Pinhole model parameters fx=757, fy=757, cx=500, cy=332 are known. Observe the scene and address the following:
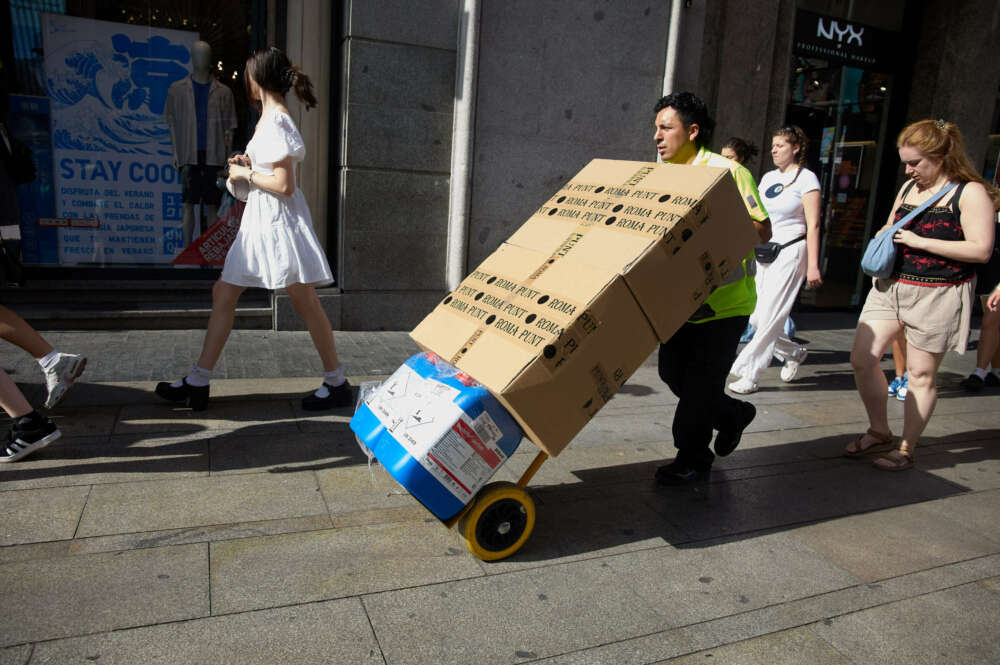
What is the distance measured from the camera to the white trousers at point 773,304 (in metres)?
5.49

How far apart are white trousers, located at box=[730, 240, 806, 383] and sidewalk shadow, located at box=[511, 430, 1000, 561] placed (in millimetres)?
1127

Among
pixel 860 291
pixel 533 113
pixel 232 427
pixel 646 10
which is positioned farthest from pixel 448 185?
pixel 860 291

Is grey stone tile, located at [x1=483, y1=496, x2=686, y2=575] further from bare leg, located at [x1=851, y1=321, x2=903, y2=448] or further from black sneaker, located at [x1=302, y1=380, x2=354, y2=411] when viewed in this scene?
black sneaker, located at [x1=302, y1=380, x2=354, y2=411]

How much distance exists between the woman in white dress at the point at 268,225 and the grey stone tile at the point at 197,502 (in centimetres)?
107

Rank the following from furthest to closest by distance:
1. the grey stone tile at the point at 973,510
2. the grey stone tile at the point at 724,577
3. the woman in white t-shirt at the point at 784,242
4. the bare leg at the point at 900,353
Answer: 1. the bare leg at the point at 900,353
2. the woman in white t-shirt at the point at 784,242
3. the grey stone tile at the point at 973,510
4. the grey stone tile at the point at 724,577

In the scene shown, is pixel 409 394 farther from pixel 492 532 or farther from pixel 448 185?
pixel 448 185

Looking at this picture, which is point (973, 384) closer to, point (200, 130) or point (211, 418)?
point (211, 418)

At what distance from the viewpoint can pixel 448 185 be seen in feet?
22.6

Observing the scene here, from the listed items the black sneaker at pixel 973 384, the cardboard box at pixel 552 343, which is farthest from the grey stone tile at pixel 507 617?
the black sneaker at pixel 973 384

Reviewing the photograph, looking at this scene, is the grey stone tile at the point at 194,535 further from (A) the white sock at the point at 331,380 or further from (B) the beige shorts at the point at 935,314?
(B) the beige shorts at the point at 935,314

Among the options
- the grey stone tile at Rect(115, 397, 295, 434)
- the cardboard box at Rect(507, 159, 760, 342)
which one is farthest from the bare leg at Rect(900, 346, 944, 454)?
the grey stone tile at Rect(115, 397, 295, 434)

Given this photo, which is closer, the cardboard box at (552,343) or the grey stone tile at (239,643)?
the grey stone tile at (239,643)

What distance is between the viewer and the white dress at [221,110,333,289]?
417cm

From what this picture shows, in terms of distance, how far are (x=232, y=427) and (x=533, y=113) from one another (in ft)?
13.7
